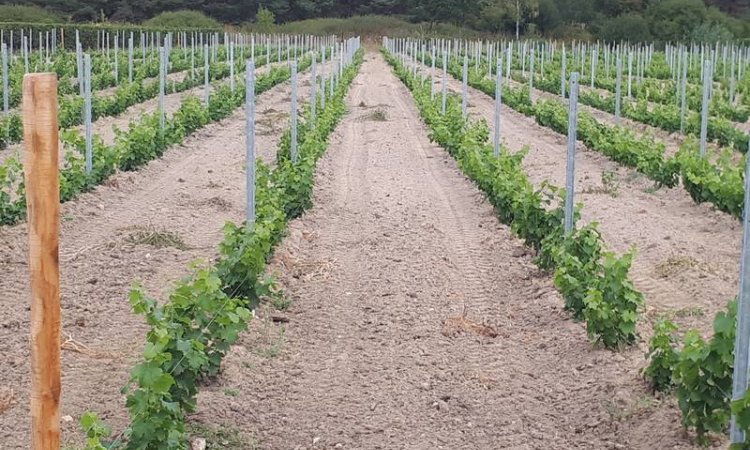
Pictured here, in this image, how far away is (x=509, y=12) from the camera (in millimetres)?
84250

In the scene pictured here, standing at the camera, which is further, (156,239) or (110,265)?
(156,239)

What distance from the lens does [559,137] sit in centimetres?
2227

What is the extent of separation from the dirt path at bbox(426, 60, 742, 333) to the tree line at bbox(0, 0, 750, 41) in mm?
52097

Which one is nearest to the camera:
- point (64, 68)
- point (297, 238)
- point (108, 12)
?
point (297, 238)

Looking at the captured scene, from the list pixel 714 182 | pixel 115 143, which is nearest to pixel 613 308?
pixel 714 182

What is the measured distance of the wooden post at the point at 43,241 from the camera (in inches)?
147

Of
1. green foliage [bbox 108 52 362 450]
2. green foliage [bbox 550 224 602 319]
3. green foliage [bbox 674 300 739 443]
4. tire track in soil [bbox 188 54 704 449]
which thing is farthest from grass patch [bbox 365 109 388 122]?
green foliage [bbox 674 300 739 443]

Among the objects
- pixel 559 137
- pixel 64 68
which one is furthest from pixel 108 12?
pixel 559 137

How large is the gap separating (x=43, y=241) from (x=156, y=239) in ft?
23.8

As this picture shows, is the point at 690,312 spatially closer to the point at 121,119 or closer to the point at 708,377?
the point at 708,377

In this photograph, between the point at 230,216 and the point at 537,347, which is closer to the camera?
the point at 537,347

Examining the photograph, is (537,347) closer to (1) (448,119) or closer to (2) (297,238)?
(2) (297,238)

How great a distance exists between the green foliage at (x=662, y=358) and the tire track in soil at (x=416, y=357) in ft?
0.64

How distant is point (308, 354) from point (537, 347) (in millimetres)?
1620
